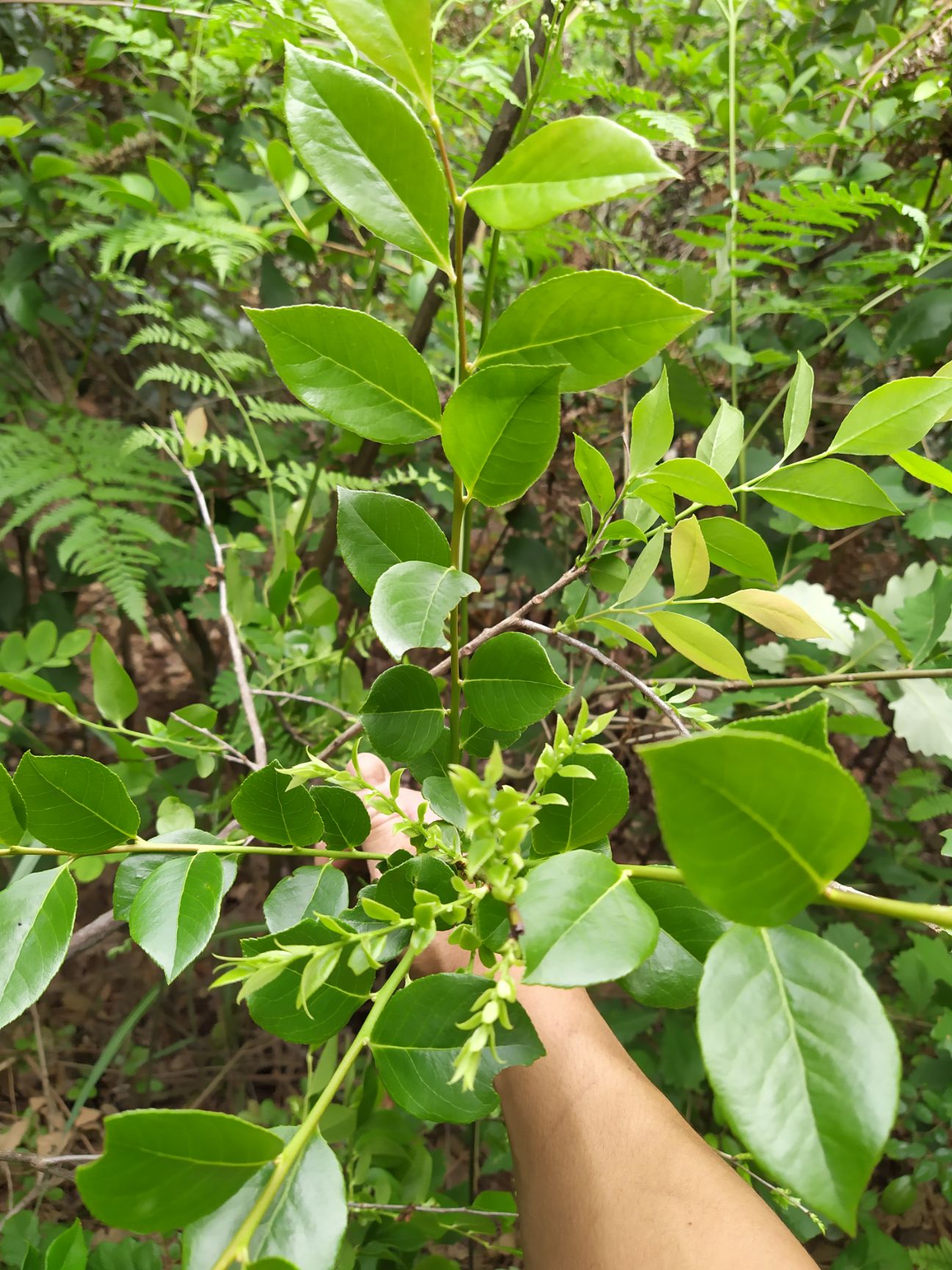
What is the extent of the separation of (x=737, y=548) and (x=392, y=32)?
271 millimetres

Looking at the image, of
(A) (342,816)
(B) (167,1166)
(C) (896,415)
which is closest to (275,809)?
(A) (342,816)

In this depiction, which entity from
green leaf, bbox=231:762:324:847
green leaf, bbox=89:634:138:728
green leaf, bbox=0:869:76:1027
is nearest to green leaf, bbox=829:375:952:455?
green leaf, bbox=231:762:324:847

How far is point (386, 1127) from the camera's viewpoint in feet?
2.67

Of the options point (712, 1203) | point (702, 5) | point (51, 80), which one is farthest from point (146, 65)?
point (712, 1203)

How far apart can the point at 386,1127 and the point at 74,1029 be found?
1027 mm

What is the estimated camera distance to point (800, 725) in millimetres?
200

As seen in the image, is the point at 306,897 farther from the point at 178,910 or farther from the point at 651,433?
the point at 651,433

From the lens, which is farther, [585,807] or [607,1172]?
[607,1172]

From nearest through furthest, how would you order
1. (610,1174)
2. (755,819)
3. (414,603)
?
(755,819), (414,603), (610,1174)

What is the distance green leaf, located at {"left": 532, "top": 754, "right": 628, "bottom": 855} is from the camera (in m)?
0.33

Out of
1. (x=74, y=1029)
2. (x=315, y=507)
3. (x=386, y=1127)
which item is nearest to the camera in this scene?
(x=386, y=1127)

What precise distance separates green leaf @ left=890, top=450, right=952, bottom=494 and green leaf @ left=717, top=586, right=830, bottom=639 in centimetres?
9

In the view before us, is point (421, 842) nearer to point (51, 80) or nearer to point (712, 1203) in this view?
point (712, 1203)

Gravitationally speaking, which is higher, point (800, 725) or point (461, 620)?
point (800, 725)
